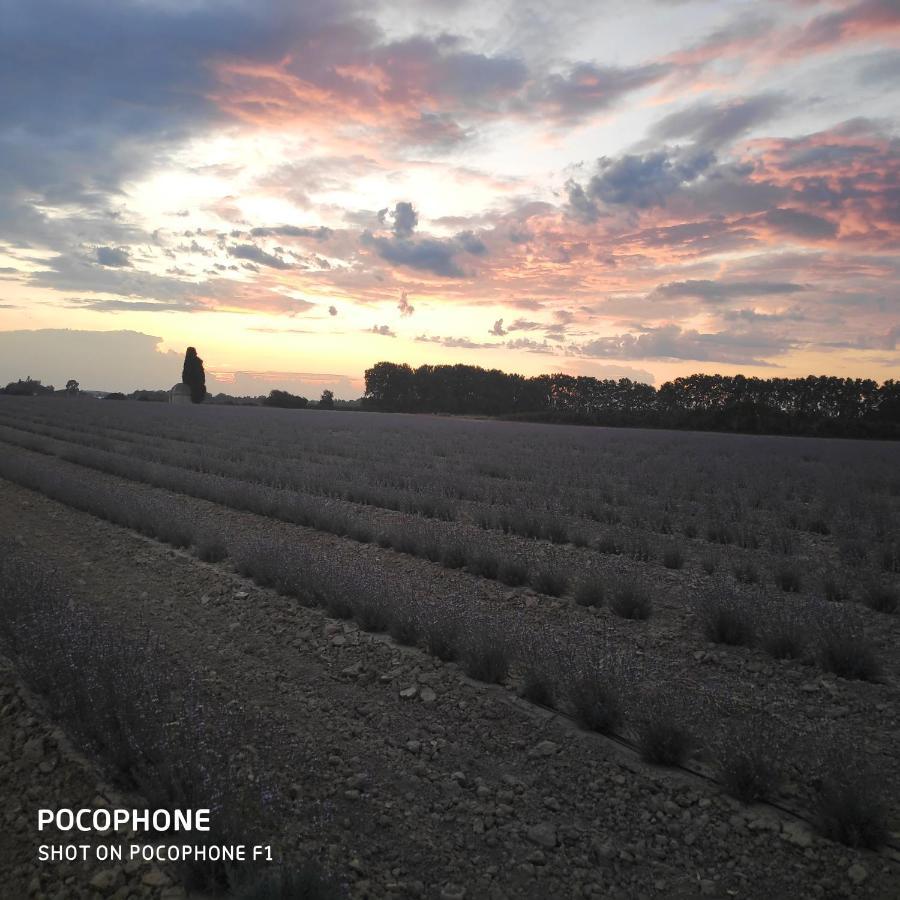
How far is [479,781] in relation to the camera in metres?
4.11

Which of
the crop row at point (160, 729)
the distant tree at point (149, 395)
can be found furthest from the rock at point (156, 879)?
the distant tree at point (149, 395)

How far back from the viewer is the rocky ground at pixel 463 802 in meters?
3.30

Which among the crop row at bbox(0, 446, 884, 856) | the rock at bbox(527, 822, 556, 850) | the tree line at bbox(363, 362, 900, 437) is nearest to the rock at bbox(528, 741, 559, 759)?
the crop row at bbox(0, 446, 884, 856)

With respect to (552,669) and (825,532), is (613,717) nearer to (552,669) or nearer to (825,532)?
(552,669)

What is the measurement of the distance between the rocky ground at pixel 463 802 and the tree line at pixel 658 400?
51633 mm

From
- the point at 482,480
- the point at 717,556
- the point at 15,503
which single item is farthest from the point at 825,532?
the point at 15,503

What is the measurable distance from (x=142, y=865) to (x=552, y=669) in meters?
3.07

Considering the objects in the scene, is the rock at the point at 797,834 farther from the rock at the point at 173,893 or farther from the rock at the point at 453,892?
the rock at the point at 173,893

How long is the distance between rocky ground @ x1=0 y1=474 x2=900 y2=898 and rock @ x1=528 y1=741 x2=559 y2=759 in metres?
0.02

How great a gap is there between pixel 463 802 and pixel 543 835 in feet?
1.71

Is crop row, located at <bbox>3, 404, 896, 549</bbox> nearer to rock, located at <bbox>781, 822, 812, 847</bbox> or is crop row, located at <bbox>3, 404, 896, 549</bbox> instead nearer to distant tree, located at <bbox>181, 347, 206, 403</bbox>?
rock, located at <bbox>781, 822, 812, 847</bbox>

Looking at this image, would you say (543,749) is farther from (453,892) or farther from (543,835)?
(453,892)

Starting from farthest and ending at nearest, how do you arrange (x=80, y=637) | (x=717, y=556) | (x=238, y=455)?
1. (x=238, y=455)
2. (x=717, y=556)
3. (x=80, y=637)

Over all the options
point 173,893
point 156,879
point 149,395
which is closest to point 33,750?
point 156,879
